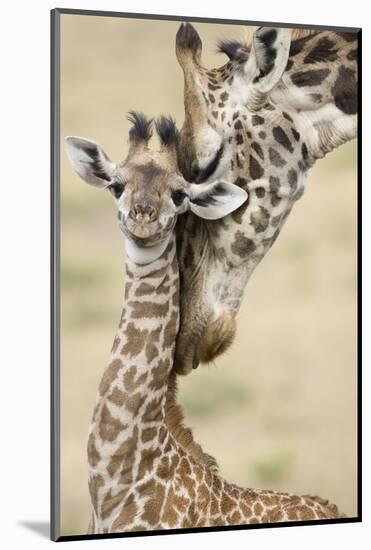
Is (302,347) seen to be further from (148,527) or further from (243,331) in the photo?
(148,527)

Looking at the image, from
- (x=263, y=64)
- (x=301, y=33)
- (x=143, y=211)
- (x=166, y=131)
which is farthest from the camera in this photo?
(x=301, y=33)

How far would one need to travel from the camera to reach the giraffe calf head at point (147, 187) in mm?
4840

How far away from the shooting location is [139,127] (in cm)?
493

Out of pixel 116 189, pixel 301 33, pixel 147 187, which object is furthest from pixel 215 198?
pixel 301 33

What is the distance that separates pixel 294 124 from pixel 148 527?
1656 mm

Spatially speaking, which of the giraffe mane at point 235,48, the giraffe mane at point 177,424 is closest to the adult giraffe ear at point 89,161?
the giraffe mane at point 235,48

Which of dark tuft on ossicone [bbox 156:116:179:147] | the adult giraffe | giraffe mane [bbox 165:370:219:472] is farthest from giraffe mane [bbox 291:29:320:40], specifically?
giraffe mane [bbox 165:370:219:472]

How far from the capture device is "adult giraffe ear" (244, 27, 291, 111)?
505cm

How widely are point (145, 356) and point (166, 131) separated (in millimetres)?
856

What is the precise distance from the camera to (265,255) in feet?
17.0

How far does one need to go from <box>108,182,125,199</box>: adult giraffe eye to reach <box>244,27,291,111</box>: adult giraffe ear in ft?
2.02

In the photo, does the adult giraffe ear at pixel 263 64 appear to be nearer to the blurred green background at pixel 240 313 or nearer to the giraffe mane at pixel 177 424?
the blurred green background at pixel 240 313

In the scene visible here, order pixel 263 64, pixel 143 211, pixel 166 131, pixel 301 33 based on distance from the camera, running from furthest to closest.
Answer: pixel 301 33
pixel 263 64
pixel 166 131
pixel 143 211

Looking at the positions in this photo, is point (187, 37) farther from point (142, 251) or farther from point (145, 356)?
point (145, 356)
